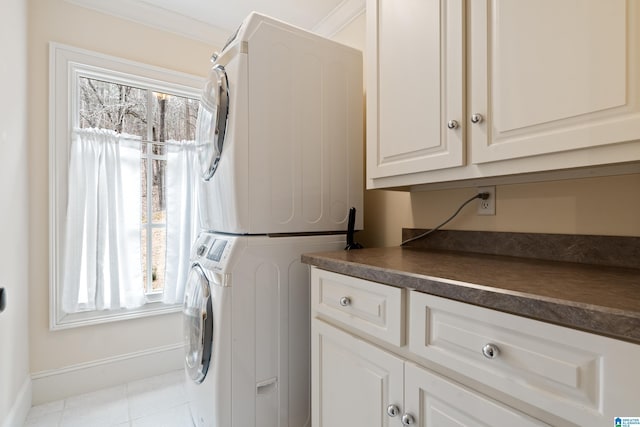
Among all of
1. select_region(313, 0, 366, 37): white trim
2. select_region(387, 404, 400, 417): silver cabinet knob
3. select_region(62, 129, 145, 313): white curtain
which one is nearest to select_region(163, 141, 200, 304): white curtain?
select_region(62, 129, 145, 313): white curtain

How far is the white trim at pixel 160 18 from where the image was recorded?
211 cm

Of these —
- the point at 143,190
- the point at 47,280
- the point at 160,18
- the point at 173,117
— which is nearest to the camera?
the point at 47,280

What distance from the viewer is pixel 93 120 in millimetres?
2232

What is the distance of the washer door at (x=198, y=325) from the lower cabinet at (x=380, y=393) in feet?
1.59

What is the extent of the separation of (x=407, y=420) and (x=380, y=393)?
0.37 feet

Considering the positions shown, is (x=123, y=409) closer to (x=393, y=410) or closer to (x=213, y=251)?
(x=213, y=251)

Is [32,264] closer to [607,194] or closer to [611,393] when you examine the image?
[611,393]

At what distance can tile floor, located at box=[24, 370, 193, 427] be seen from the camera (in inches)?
69.3

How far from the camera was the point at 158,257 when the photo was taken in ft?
8.02

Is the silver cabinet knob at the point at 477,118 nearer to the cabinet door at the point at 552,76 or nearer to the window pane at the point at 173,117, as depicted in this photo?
the cabinet door at the point at 552,76

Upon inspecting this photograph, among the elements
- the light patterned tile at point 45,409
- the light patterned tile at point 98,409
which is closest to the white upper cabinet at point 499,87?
the light patterned tile at point 98,409

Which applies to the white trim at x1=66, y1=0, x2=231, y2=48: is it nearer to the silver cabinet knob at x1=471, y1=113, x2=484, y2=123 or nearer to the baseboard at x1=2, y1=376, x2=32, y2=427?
the silver cabinet knob at x1=471, y1=113, x2=484, y2=123

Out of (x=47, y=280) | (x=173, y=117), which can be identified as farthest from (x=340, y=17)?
(x=47, y=280)

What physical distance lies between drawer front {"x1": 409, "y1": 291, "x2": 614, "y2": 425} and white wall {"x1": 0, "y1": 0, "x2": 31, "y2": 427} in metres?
1.83
